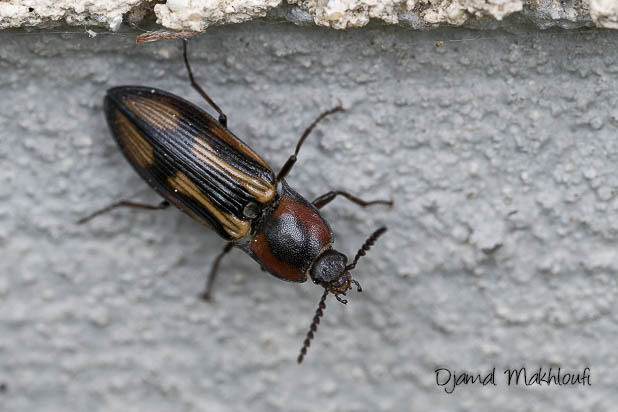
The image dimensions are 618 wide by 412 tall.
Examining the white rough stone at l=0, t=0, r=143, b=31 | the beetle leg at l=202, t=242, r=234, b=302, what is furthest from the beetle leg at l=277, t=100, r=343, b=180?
the white rough stone at l=0, t=0, r=143, b=31

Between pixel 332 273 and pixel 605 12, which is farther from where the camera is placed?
pixel 332 273

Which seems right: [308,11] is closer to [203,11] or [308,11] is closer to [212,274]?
[203,11]

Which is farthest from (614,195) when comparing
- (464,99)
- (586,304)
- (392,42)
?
(392,42)

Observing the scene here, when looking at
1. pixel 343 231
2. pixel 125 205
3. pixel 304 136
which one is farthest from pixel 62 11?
pixel 343 231

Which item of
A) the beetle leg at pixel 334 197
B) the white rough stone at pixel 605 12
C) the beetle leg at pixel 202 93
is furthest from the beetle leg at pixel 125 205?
the white rough stone at pixel 605 12

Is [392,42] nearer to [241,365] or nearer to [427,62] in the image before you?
[427,62]

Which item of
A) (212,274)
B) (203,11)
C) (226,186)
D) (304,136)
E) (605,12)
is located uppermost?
(605,12)
